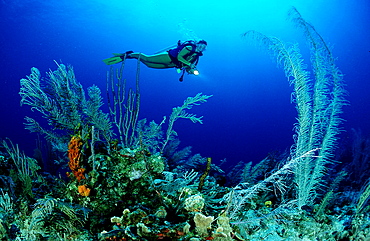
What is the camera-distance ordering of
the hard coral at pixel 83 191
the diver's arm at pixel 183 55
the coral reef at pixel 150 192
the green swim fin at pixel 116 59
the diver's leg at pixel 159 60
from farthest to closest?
1. the diver's leg at pixel 159 60
2. the green swim fin at pixel 116 59
3. the diver's arm at pixel 183 55
4. the hard coral at pixel 83 191
5. the coral reef at pixel 150 192

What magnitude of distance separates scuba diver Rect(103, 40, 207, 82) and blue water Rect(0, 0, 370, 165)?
850 millimetres

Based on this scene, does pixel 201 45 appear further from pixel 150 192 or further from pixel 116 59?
pixel 150 192

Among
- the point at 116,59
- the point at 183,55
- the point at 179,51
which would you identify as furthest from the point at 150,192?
the point at 116,59

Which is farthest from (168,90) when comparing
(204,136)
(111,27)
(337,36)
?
(337,36)

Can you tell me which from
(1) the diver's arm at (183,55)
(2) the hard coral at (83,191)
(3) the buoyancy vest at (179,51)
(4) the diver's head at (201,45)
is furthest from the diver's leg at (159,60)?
(2) the hard coral at (83,191)

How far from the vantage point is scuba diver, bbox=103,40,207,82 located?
6262 mm

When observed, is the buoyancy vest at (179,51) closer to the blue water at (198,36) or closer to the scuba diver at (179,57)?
the scuba diver at (179,57)

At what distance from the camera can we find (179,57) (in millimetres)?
6223

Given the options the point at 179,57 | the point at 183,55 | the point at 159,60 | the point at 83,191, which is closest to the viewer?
the point at 83,191

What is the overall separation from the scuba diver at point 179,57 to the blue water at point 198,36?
850 mm

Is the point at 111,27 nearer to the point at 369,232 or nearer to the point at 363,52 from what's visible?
the point at 369,232

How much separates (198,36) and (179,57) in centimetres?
2799

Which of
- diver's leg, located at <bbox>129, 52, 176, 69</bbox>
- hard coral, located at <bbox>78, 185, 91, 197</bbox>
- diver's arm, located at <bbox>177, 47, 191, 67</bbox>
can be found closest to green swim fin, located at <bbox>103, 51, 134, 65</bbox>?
diver's leg, located at <bbox>129, 52, 176, 69</bbox>

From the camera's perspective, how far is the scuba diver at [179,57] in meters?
6.26
